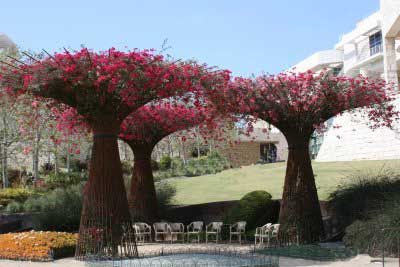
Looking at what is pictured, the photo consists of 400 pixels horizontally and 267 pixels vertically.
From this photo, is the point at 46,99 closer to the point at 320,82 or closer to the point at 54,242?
the point at 54,242

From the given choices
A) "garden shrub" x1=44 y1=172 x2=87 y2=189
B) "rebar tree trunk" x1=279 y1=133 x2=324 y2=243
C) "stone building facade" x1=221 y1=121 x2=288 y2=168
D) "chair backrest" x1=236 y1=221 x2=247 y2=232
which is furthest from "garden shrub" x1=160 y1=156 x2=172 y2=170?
→ "rebar tree trunk" x1=279 y1=133 x2=324 y2=243

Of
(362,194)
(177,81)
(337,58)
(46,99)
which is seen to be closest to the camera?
(177,81)

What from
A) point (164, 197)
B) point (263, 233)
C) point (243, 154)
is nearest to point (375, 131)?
point (164, 197)

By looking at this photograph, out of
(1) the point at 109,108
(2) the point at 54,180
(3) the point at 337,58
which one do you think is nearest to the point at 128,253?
(1) the point at 109,108

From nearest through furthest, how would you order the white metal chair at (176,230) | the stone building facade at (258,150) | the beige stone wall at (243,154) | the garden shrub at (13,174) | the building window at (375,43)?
the white metal chair at (176,230)
the garden shrub at (13,174)
the beige stone wall at (243,154)
the stone building facade at (258,150)
the building window at (375,43)

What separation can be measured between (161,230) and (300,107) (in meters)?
5.60

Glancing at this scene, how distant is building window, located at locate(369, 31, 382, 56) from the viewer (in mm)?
48375

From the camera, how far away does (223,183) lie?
2686 cm

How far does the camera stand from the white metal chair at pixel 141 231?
14.9m

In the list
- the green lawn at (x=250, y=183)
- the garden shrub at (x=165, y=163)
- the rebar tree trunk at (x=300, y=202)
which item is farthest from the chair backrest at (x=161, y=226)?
the garden shrub at (x=165, y=163)

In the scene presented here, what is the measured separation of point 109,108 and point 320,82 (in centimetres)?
512

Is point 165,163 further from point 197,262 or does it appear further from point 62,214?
point 197,262

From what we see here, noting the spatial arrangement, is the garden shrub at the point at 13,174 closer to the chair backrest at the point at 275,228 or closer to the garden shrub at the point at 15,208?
the garden shrub at the point at 15,208

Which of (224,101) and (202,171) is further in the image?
(202,171)
